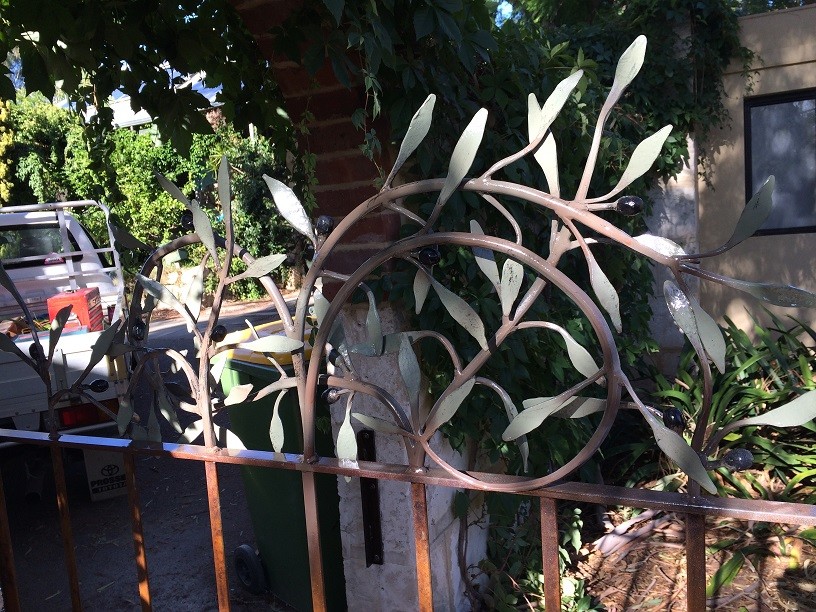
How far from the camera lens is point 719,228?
532cm

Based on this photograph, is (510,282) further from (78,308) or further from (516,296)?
(78,308)

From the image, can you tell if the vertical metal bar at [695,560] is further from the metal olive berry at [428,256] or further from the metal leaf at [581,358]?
the metal olive berry at [428,256]

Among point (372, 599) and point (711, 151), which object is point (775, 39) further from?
point (372, 599)

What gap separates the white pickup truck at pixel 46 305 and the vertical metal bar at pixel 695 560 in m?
3.56

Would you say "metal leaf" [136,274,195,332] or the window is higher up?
the window

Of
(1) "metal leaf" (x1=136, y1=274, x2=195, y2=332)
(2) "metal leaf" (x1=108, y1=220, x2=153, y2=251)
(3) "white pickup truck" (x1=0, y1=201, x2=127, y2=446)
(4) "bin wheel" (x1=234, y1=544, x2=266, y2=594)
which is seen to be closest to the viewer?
(1) "metal leaf" (x1=136, y1=274, x2=195, y2=332)

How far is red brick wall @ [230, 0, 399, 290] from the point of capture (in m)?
2.31

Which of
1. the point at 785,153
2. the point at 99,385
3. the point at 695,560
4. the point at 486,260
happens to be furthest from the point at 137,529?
the point at 785,153

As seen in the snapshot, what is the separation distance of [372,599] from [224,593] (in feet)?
4.64

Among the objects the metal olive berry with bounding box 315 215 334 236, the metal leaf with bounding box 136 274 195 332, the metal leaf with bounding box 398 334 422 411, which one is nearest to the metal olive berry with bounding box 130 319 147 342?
the metal leaf with bounding box 136 274 195 332

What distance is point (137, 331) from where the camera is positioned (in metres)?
1.39

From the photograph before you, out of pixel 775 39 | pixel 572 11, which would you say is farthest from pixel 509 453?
pixel 572 11

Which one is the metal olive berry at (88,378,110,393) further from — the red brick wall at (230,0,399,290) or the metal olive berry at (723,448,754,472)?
the metal olive berry at (723,448,754,472)

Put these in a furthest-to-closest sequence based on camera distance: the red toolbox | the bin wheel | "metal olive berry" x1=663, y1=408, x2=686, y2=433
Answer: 1. the red toolbox
2. the bin wheel
3. "metal olive berry" x1=663, y1=408, x2=686, y2=433
